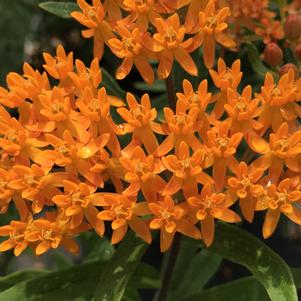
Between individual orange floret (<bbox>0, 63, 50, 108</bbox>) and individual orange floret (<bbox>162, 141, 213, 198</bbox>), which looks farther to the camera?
individual orange floret (<bbox>0, 63, 50, 108</bbox>)

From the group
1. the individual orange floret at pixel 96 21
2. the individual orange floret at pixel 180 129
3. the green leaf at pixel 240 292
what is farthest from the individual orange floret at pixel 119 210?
the green leaf at pixel 240 292

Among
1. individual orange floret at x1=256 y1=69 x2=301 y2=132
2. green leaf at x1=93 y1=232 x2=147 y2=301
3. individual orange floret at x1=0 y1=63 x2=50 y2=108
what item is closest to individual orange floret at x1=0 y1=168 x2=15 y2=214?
individual orange floret at x1=0 y1=63 x2=50 y2=108

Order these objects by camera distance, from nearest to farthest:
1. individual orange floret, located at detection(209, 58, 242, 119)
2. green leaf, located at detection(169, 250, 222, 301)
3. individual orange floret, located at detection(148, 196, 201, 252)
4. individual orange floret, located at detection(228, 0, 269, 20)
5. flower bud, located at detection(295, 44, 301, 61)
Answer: individual orange floret, located at detection(148, 196, 201, 252) < individual orange floret, located at detection(209, 58, 242, 119) < flower bud, located at detection(295, 44, 301, 61) < individual orange floret, located at detection(228, 0, 269, 20) < green leaf, located at detection(169, 250, 222, 301)

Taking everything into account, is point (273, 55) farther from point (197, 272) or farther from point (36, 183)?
point (197, 272)

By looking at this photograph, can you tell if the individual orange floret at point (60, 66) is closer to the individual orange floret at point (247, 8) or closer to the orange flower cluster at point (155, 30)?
the orange flower cluster at point (155, 30)

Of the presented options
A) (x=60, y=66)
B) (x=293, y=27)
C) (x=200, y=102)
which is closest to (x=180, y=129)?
(x=200, y=102)

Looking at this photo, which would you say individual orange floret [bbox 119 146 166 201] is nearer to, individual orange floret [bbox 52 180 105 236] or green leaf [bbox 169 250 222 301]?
individual orange floret [bbox 52 180 105 236]
